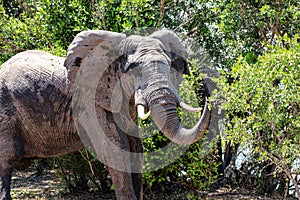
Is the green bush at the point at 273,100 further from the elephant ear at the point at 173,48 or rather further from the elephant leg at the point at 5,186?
the elephant leg at the point at 5,186

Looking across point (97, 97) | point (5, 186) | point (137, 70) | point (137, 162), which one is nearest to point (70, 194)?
point (5, 186)

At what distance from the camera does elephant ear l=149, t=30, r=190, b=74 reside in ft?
15.8

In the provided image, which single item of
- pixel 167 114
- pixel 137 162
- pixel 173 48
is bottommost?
pixel 137 162

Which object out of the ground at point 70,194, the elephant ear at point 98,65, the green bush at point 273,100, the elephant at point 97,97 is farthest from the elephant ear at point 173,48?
the ground at point 70,194

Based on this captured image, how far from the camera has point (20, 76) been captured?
5.36 m

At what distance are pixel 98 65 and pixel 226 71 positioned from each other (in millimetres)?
2250

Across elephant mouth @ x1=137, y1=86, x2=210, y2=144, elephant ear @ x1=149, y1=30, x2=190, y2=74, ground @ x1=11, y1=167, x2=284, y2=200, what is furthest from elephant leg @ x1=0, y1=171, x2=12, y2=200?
ground @ x1=11, y1=167, x2=284, y2=200

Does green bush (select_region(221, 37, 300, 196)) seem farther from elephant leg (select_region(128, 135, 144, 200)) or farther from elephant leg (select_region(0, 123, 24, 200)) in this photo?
elephant leg (select_region(0, 123, 24, 200))

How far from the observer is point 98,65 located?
489 cm

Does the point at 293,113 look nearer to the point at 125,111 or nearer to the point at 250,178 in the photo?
the point at 125,111

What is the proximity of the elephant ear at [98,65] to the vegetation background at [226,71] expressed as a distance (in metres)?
1.40

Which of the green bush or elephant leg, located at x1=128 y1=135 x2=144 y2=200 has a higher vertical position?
the green bush

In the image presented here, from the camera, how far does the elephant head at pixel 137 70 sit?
4.21 meters

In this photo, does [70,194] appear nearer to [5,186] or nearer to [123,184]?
[5,186]
